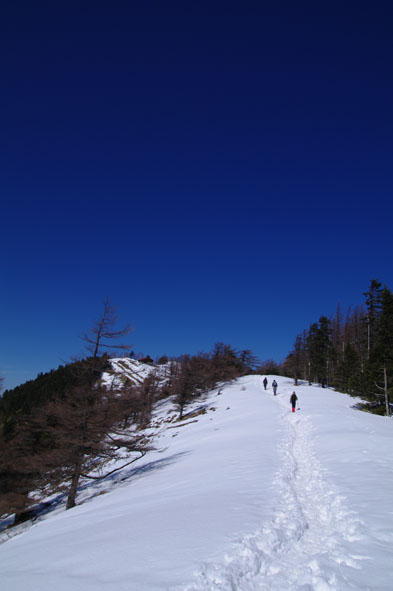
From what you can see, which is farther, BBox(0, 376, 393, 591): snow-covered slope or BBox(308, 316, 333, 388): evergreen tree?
BBox(308, 316, 333, 388): evergreen tree

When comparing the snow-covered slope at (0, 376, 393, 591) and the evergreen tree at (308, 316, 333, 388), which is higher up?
the evergreen tree at (308, 316, 333, 388)

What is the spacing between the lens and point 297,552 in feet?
14.1

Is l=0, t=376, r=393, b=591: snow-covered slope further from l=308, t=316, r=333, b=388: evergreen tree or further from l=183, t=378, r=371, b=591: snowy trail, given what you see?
l=308, t=316, r=333, b=388: evergreen tree

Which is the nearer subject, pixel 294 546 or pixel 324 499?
pixel 294 546

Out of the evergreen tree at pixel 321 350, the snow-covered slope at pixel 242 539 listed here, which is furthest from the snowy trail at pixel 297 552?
the evergreen tree at pixel 321 350

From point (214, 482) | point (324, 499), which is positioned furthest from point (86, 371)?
point (324, 499)

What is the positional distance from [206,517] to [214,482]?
10.8 feet

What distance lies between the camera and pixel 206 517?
5.29 m

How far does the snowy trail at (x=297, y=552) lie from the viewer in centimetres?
341

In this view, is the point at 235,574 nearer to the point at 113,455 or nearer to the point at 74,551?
the point at 74,551

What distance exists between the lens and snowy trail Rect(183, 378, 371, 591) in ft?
11.2

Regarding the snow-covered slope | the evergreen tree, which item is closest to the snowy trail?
the snow-covered slope

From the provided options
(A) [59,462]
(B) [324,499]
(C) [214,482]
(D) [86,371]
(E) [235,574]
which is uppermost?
(D) [86,371]

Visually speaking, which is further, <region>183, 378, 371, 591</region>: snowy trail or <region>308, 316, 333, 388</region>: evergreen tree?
<region>308, 316, 333, 388</region>: evergreen tree
